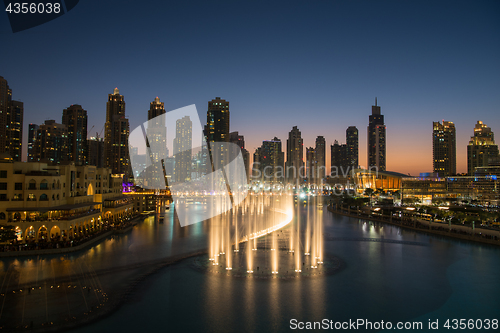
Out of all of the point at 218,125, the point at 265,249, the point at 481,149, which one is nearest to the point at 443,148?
the point at 481,149

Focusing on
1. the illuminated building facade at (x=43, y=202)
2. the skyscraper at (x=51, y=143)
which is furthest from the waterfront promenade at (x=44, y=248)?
the skyscraper at (x=51, y=143)

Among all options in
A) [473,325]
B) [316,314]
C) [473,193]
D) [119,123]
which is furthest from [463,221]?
[119,123]

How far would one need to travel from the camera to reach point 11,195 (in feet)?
81.1

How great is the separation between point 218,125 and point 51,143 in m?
61.7

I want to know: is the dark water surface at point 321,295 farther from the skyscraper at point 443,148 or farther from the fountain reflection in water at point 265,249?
the skyscraper at point 443,148

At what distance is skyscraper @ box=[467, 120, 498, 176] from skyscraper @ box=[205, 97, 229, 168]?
9241cm

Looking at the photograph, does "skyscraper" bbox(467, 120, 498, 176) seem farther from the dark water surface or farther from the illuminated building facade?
the illuminated building facade

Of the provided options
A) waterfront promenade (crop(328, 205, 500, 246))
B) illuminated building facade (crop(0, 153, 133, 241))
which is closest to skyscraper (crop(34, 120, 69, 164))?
illuminated building facade (crop(0, 153, 133, 241))

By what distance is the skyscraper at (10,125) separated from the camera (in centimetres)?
8542

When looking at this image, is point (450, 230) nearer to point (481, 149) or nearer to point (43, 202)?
point (43, 202)

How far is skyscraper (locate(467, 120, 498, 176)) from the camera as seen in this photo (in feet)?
376

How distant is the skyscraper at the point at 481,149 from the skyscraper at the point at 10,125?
14002cm

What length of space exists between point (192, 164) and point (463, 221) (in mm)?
132585

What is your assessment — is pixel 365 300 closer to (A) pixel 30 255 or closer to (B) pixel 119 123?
(A) pixel 30 255
